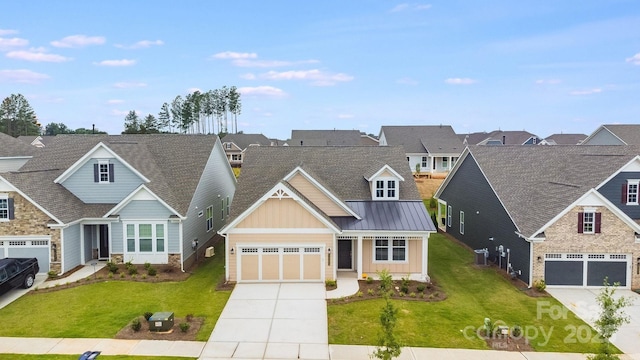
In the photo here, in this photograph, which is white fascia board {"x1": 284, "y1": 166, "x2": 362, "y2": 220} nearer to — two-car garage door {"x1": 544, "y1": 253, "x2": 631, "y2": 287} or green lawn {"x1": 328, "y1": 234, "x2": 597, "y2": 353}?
green lawn {"x1": 328, "y1": 234, "x2": 597, "y2": 353}

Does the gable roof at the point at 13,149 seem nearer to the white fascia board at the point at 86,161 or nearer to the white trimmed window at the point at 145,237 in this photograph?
the white fascia board at the point at 86,161

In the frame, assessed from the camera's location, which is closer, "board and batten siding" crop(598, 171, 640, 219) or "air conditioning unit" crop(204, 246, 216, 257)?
"board and batten siding" crop(598, 171, 640, 219)

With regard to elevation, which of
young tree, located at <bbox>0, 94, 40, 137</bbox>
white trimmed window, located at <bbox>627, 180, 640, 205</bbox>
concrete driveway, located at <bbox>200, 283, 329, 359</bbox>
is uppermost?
young tree, located at <bbox>0, 94, 40, 137</bbox>

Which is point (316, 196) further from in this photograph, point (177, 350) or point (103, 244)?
point (103, 244)

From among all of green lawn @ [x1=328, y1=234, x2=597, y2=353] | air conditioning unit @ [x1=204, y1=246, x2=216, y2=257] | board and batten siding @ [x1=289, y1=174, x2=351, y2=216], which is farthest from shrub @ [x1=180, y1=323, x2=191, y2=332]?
air conditioning unit @ [x1=204, y1=246, x2=216, y2=257]

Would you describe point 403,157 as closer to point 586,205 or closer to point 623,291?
point 586,205

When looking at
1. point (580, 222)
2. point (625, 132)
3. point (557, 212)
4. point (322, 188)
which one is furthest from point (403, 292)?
point (625, 132)

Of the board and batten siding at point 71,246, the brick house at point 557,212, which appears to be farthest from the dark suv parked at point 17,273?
the brick house at point 557,212

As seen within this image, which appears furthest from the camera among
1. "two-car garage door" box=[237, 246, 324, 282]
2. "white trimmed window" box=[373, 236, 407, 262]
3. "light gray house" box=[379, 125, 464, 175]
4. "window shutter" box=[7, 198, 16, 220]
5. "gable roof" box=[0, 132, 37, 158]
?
"light gray house" box=[379, 125, 464, 175]
